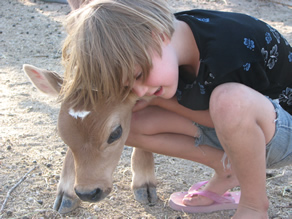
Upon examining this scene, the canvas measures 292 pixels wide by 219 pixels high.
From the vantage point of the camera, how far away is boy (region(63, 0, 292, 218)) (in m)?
1.94

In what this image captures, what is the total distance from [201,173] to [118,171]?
65 centimetres

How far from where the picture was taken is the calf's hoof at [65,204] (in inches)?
107

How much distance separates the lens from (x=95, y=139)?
2217 millimetres

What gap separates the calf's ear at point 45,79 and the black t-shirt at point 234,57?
778 millimetres

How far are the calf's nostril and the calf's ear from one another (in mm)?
680

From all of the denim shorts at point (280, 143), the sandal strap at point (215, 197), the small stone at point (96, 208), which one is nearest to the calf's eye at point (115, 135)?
the small stone at point (96, 208)

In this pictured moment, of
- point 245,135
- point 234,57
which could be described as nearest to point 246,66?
point 234,57

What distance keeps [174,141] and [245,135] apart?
70cm

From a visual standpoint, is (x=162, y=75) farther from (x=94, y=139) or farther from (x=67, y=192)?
(x=67, y=192)

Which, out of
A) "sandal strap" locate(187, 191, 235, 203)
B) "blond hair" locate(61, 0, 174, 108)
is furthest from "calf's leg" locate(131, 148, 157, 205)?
"blond hair" locate(61, 0, 174, 108)

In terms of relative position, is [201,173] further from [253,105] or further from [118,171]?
[253,105]

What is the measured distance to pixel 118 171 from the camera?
3176mm

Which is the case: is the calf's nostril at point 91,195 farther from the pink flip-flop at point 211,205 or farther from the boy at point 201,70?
the pink flip-flop at point 211,205

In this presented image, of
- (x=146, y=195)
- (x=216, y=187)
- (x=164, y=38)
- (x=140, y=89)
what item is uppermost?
(x=164, y=38)
